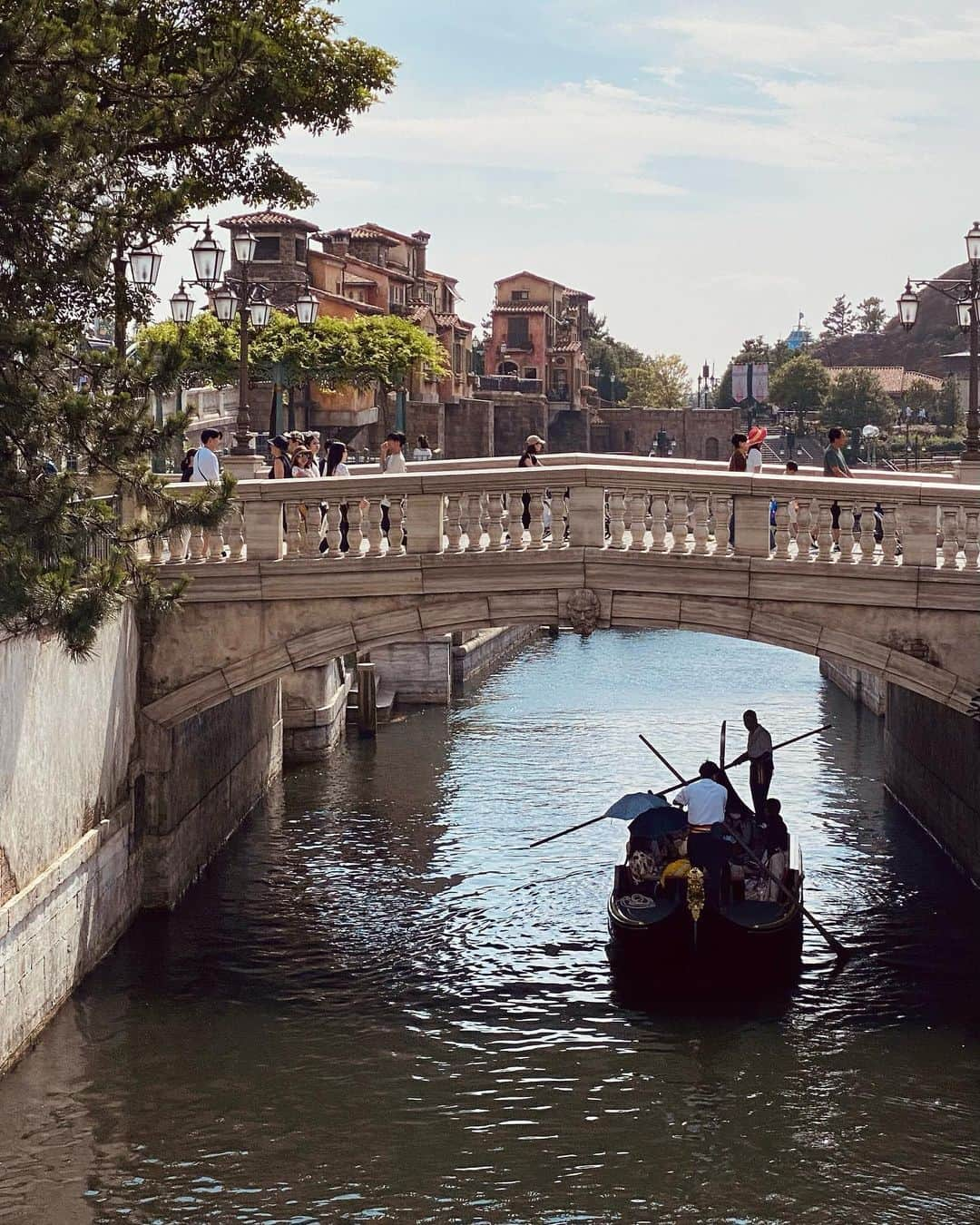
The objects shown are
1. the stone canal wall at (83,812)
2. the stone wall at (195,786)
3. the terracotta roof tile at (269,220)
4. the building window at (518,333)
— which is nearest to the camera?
the stone canal wall at (83,812)

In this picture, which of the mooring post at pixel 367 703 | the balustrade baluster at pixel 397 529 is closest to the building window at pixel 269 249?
the mooring post at pixel 367 703

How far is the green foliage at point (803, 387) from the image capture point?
9062cm

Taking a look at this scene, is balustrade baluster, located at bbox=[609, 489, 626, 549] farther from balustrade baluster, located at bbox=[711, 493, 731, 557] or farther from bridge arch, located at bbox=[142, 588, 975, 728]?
balustrade baluster, located at bbox=[711, 493, 731, 557]

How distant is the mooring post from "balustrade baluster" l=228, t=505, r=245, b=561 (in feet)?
40.4

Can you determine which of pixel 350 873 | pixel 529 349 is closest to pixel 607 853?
pixel 350 873

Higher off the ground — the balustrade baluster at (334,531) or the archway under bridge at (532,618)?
the balustrade baluster at (334,531)

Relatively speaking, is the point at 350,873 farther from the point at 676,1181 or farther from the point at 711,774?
the point at 676,1181

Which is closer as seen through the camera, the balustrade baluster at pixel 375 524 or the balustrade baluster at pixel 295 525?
the balustrade baluster at pixel 375 524

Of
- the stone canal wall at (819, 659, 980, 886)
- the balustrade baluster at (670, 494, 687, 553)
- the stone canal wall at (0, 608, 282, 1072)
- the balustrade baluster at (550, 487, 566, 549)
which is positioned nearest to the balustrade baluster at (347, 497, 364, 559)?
the balustrade baluster at (550, 487, 566, 549)

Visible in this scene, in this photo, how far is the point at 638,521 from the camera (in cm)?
1728

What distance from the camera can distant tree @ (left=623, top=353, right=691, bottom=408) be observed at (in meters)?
119

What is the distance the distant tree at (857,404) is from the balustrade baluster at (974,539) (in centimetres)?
7071

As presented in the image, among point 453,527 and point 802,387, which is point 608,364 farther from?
point 453,527

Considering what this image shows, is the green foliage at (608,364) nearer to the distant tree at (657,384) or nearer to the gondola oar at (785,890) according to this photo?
the distant tree at (657,384)
